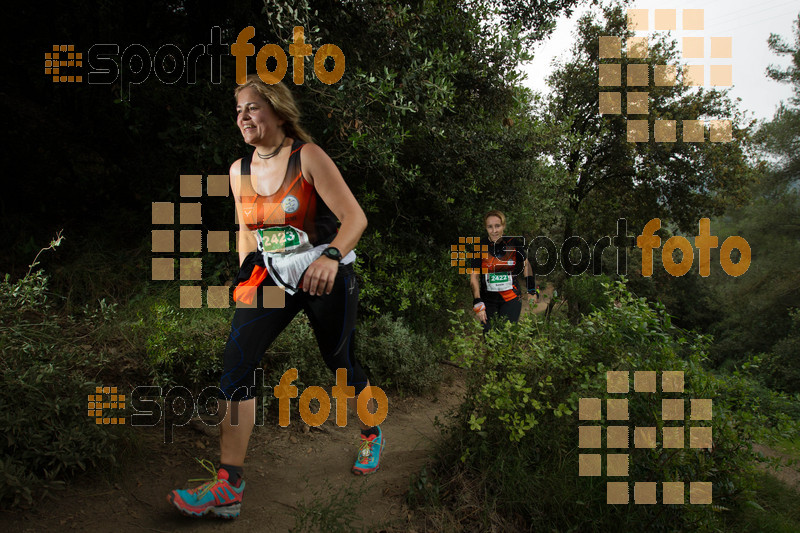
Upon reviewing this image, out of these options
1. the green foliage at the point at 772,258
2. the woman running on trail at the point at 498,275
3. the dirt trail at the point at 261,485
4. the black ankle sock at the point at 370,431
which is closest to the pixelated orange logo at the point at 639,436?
the dirt trail at the point at 261,485

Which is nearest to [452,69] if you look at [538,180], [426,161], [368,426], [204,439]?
[426,161]

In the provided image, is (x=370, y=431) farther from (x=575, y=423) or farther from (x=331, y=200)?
(x=331, y=200)

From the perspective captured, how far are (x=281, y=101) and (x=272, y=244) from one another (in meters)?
0.84

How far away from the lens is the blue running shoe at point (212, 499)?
285 centimetres

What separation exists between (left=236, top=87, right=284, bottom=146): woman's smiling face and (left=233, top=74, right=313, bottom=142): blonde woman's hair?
3 centimetres

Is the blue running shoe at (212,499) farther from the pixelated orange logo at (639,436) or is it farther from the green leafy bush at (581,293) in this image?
the green leafy bush at (581,293)

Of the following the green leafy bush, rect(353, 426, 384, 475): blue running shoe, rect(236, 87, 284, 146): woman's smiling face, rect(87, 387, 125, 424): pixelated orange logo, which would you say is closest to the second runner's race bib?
rect(353, 426, 384, 475): blue running shoe

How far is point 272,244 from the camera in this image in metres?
3.02

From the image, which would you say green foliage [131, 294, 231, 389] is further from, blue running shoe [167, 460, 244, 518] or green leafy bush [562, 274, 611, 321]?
green leafy bush [562, 274, 611, 321]

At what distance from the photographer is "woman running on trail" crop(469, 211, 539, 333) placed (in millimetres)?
6141

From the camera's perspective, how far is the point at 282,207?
2.97 metres

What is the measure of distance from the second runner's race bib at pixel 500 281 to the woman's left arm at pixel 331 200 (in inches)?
137

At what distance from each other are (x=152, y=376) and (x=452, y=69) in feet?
15.5

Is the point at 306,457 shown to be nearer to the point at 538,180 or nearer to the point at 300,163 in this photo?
the point at 300,163
